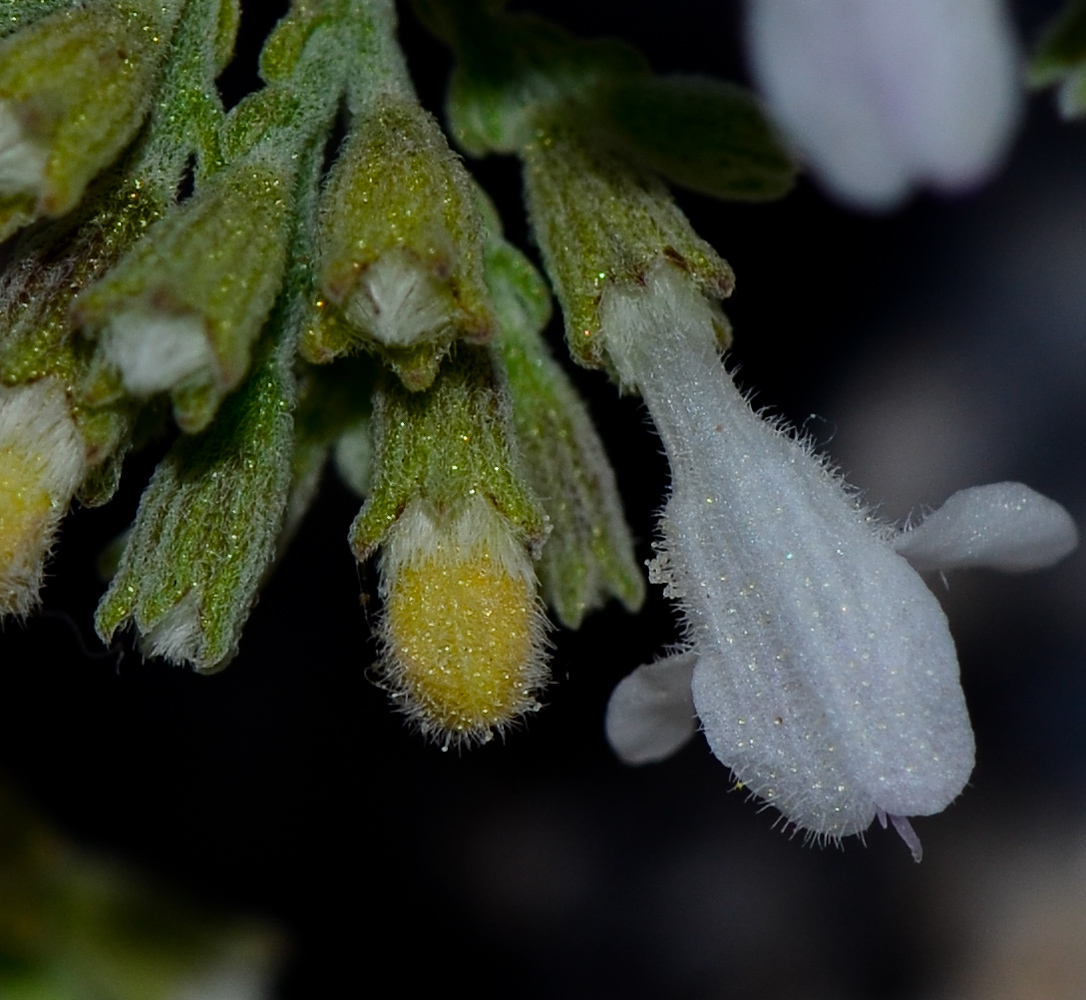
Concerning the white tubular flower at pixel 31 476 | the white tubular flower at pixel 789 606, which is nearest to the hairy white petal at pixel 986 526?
the white tubular flower at pixel 789 606

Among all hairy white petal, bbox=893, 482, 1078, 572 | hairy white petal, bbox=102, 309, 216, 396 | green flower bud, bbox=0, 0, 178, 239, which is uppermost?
green flower bud, bbox=0, 0, 178, 239

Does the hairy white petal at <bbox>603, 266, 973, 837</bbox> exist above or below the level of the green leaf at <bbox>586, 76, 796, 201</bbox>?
below

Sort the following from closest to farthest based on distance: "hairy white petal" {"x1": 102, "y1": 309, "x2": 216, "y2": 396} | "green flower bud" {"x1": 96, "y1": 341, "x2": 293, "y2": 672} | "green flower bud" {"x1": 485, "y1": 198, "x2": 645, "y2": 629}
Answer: "hairy white petal" {"x1": 102, "y1": 309, "x2": 216, "y2": 396} → "green flower bud" {"x1": 96, "y1": 341, "x2": 293, "y2": 672} → "green flower bud" {"x1": 485, "y1": 198, "x2": 645, "y2": 629}

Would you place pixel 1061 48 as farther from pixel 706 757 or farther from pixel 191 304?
pixel 706 757

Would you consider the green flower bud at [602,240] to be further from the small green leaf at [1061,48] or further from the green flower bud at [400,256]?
the small green leaf at [1061,48]

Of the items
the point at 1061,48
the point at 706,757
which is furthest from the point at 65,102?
the point at 706,757

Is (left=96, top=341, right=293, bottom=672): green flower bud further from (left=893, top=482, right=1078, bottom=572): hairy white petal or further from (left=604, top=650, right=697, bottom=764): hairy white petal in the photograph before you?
(left=893, top=482, right=1078, bottom=572): hairy white petal

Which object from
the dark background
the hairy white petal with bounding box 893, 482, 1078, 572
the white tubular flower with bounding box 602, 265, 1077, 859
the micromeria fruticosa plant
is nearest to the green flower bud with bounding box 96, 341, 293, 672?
the micromeria fruticosa plant
